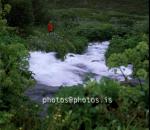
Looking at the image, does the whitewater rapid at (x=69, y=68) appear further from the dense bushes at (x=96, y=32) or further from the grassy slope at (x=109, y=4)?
the grassy slope at (x=109, y=4)

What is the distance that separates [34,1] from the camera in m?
29.8

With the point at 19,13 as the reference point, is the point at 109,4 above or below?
below

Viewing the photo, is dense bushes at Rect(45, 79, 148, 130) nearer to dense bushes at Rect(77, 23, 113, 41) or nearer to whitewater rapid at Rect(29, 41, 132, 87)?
whitewater rapid at Rect(29, 41, 132, 87)

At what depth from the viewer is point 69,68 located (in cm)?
2022

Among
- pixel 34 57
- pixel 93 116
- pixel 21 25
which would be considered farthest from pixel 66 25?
pixel 93 116

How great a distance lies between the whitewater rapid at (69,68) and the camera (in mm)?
17750

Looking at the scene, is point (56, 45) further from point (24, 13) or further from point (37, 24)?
point (37, 24)

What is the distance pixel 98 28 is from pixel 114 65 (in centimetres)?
2364

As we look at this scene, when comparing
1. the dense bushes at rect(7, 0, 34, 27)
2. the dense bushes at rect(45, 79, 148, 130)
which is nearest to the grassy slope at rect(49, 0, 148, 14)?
the dense bushes at rect(7, 0, 34, 27)

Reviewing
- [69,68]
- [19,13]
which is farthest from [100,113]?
[19,13]

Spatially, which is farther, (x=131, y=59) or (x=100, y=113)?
(x=100, y=113)

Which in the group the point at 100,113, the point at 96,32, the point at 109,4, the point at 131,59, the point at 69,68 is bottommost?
the point at 109,4

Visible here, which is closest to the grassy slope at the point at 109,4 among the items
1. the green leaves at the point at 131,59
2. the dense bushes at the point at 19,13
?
the dense bushes at the point at 19,13

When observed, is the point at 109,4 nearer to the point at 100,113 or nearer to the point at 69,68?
the point at 69,68
